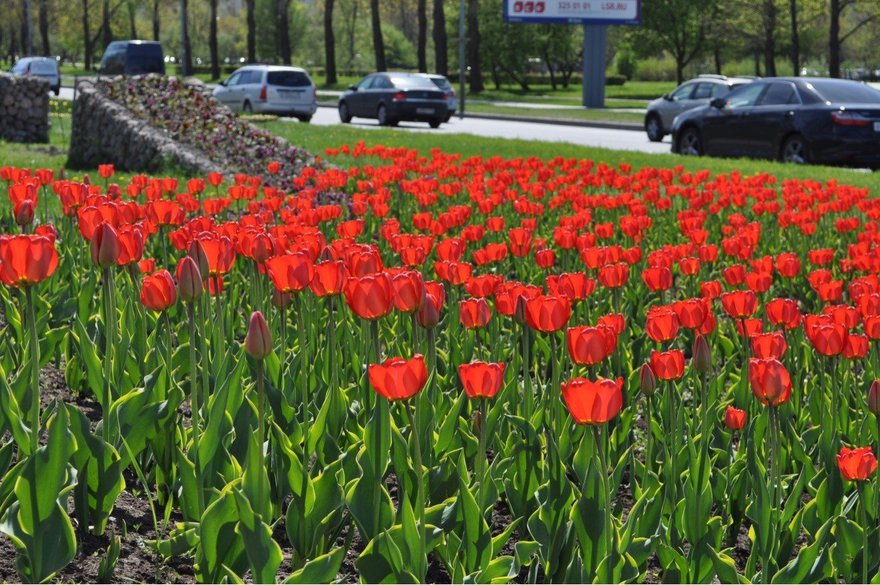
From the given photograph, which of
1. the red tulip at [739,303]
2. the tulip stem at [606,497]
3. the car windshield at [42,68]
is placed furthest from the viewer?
the car windshield at [42,68]

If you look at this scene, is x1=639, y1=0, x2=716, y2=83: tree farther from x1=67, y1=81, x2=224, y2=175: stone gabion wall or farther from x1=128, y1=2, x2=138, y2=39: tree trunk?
x1=67, y1=81, x2=224, y2=175: stone gabion wall

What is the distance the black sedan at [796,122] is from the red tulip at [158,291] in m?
13.5

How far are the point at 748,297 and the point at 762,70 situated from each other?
71466 mm

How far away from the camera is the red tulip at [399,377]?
2193mm

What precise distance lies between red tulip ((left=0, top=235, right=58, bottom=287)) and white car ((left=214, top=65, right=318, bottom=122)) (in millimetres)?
27310

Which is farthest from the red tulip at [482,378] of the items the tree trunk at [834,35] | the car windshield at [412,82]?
the tree trunk at [834,35]

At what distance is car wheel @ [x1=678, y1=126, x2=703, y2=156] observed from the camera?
1775cm

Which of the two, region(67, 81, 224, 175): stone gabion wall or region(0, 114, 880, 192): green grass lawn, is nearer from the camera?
region(67, 81, 224, 175): stone gabion wall

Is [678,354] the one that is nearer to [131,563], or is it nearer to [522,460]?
[522,460]

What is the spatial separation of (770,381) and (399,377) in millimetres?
878

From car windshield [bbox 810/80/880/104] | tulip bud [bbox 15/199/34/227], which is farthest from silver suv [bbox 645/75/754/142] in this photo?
tulip bud [bbox 15/199/34/227]

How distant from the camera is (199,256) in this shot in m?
2.99

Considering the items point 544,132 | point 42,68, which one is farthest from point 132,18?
point 544,132

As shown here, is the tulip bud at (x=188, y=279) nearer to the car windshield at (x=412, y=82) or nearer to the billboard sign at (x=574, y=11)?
the car windshield at (x=412, y=82)
